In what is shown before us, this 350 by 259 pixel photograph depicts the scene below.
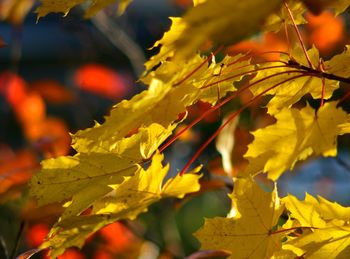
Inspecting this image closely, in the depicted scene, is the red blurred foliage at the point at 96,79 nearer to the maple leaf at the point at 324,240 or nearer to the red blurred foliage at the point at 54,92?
the red blurred foliage at the point at 54,92

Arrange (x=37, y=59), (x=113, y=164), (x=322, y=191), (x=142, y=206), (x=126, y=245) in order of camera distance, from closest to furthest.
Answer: (x=142, y=206) → (x=113, y=164) → (x=126, y=245) → (x=322, y=191) → (x=37, y=59)

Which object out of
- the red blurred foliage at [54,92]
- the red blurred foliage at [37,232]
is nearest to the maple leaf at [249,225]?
the red blurred foliage at [37,232]

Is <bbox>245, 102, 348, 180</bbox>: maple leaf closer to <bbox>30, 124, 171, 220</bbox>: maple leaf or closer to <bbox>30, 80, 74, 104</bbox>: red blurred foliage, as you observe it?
<bbox>30, 124, 171, 220</bbox>: maple leaf

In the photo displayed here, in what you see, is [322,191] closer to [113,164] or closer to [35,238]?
[35,238]

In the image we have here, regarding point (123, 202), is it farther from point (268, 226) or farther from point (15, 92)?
point (15, 92)

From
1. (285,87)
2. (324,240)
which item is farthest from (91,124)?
(324,240)

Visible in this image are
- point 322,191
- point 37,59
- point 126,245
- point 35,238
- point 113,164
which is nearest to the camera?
point 113,164

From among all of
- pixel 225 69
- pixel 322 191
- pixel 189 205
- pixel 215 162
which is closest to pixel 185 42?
pixel 225 69
